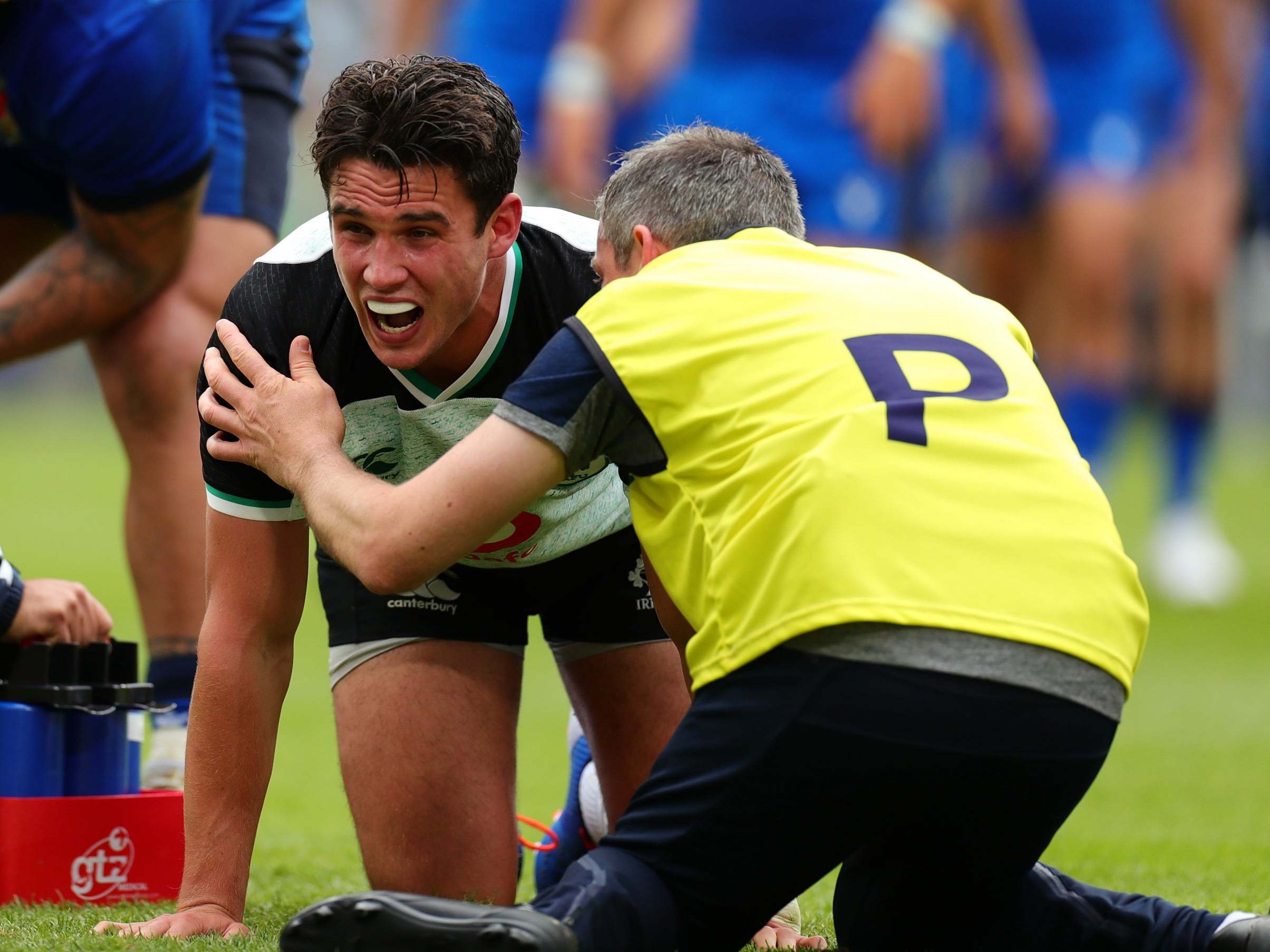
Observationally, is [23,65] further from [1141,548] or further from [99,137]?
[1141,548]

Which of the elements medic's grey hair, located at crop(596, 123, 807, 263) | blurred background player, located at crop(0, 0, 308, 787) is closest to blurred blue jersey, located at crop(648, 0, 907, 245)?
blurred background player, located at crop(0, 0, 308, 787)

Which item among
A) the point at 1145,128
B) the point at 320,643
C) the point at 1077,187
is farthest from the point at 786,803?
the point at 1145,128

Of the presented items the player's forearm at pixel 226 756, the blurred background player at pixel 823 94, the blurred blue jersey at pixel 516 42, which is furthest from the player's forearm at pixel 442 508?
A: the blurred blue jersey at pixel 516 42

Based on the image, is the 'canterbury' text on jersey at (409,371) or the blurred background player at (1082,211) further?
the blurred background player at (1082,211)

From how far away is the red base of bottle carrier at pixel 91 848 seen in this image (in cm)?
290

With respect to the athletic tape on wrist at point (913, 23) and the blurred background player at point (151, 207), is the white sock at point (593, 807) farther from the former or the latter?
the athletic tape on wrist at point (913, 23)

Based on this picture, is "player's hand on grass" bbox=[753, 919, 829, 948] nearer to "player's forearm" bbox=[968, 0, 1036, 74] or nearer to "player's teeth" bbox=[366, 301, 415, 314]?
"player's teeth" bbox=[366, 301, 415, 314]

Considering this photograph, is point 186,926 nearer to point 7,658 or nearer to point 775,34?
point 7,658

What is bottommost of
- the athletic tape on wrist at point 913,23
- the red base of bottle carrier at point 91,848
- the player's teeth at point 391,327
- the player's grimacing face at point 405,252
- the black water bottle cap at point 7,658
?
the red base of bottle carrier at point 91,848

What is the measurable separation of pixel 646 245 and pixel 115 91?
1588mm

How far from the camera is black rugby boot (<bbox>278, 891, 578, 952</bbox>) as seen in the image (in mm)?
2068

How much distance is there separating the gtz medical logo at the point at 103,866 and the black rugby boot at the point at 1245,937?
68.5 inches

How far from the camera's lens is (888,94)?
26.3ft

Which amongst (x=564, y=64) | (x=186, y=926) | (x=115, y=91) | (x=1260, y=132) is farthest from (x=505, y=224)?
(x=1260, y=132)
